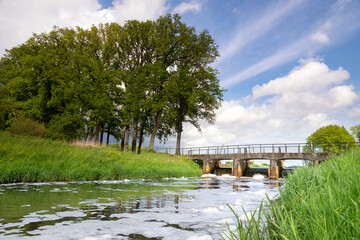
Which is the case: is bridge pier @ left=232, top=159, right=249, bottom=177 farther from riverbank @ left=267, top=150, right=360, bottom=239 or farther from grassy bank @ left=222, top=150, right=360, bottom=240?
grassy bank @ left=222, top=150, right=360, bottom=240

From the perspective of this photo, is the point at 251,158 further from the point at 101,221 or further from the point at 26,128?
the point at 101,221

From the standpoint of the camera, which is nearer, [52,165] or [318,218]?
[318,218]

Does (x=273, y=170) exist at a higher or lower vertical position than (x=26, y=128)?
lower

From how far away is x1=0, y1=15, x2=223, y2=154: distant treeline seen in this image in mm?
23453

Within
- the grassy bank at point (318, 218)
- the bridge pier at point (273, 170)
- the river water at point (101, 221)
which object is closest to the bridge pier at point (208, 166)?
the bridge pier at point (273, 170)

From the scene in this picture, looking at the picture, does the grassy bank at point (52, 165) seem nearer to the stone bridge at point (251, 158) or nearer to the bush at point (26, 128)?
the bush at point (26, 128)

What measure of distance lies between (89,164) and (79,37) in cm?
2323

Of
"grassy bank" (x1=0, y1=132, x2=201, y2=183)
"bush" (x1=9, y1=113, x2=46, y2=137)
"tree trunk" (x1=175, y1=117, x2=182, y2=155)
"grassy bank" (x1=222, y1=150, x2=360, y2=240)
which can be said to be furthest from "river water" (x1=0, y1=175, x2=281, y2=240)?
"tree trunk" (x1=175, y1=117, x2=182, y2=155)

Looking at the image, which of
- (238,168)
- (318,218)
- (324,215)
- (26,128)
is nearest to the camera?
(324,215)

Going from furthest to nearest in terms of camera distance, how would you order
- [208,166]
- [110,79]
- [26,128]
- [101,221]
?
[208,166] → [110,79] → [26,128] → [101,221]

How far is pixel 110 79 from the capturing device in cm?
2736

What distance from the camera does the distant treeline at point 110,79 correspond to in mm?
23453

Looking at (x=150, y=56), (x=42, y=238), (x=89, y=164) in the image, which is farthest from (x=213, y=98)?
(x=42, y=238)

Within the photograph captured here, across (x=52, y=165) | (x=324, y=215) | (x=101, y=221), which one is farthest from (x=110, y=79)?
(x=324, y=215)
